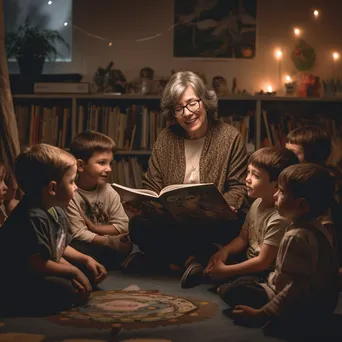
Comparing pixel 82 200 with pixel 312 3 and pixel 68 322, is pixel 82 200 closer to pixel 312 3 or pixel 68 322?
pixel 68 322

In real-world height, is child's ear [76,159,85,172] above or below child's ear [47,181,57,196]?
above

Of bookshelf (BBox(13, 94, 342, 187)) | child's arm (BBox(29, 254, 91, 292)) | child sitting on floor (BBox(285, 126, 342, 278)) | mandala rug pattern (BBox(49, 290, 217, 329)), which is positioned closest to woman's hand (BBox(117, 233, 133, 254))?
mandala rug pattern (BBox(49, 290, 217, 329))

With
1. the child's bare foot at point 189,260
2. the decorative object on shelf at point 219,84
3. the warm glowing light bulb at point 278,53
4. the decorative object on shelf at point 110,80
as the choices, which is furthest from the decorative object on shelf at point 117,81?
the child's bare foot at point 189,260

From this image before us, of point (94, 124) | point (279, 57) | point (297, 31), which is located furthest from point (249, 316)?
point (297, 31)

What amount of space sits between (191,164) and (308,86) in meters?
1.75

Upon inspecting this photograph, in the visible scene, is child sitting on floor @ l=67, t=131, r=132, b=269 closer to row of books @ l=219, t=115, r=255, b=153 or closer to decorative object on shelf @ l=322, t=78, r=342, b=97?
row of books @ l=219, t=115, r=255, b=153

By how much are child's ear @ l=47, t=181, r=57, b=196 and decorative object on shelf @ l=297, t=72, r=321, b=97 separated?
261cm

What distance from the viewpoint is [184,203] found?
2514 millimetres

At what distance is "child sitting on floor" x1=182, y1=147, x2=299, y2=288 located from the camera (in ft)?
7.36

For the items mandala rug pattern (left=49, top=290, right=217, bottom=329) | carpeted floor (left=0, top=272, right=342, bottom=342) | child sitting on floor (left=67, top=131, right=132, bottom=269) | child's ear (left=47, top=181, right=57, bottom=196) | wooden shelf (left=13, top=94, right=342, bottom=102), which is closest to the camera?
carpeted floor (left=0, top=272, right=342, bottom=342)

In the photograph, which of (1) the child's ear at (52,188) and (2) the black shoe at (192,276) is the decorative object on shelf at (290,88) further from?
(1) the child's ear at (52,188)

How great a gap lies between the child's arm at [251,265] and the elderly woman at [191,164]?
34cm

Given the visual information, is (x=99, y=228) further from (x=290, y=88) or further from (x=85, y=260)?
(x=290, y=88)

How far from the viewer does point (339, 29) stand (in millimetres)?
4547
